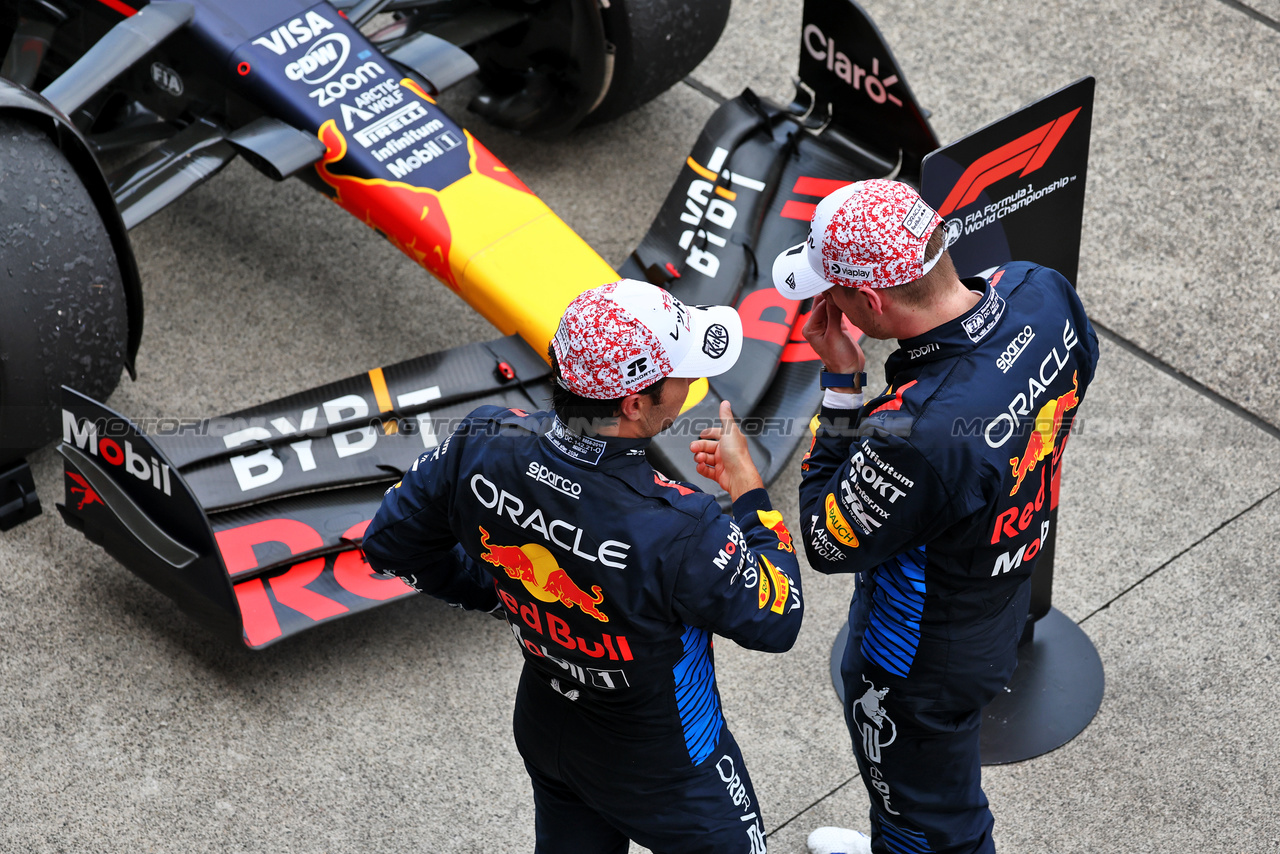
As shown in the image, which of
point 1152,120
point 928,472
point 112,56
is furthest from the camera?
point 1152,120

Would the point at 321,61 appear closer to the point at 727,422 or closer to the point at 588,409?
the point at 727,422

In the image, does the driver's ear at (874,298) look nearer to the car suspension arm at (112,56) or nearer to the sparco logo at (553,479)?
the sparco logo at (553,479)

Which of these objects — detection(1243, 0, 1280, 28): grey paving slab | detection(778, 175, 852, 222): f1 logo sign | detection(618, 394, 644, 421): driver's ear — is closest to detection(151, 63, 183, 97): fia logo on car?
detection(778, 175, 852, 222): f1 logo sign

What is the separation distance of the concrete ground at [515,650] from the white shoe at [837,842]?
0.23 feet

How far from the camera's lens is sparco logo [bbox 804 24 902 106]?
Answer: 4258 millimetres

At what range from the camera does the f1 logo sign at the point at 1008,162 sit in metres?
2.65

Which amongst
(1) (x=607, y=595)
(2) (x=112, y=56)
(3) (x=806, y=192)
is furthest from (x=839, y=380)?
(2) (x=112, y=56)

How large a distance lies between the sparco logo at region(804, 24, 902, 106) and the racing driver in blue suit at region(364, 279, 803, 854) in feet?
7.40

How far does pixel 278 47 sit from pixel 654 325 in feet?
8.83

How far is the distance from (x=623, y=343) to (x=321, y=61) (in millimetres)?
2644

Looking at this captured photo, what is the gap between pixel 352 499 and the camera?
11.7 feet

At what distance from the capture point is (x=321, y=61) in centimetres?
416

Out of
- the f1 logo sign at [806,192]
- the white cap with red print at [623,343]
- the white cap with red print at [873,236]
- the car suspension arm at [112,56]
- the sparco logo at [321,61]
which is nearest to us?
the white cap with red print at [623,343]

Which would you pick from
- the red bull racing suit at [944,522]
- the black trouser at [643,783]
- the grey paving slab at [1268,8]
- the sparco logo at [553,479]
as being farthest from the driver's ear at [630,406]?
the grey paving slab at [1268,8]
